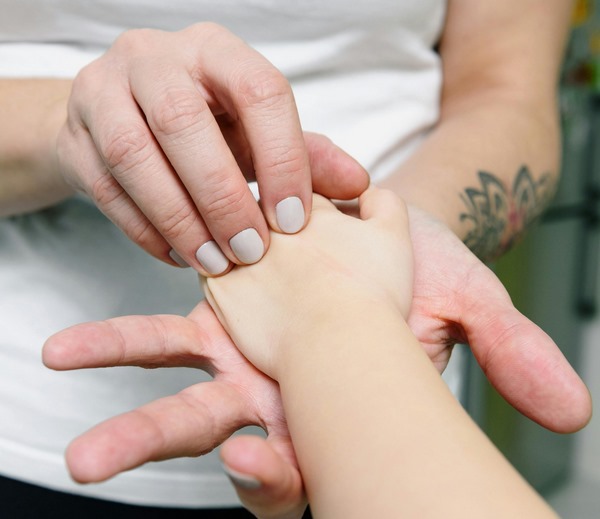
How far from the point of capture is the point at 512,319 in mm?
516

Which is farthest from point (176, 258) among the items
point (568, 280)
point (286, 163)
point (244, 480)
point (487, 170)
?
point (568, 280)

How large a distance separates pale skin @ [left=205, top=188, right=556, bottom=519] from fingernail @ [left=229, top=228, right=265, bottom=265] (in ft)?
0.04

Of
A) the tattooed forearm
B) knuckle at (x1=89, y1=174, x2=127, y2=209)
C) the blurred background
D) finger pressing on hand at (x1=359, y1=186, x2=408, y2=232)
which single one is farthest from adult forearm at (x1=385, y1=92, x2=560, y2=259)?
the blurred background

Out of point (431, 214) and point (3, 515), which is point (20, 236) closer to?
point (3, 515)

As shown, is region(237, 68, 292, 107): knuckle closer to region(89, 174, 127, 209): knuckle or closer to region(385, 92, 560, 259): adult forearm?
region(89, 174, 127, 209): knuckle

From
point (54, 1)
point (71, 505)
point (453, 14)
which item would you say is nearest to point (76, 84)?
point (54, 1)

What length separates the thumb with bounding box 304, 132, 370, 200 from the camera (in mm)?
627

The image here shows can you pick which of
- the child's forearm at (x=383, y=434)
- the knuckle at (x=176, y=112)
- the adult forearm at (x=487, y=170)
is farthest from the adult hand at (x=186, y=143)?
the adult forearm at (x=487, y=170)

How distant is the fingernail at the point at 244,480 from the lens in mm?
386

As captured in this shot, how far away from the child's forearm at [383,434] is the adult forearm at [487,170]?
0.28 meters

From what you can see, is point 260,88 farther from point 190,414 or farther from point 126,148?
point 190,414

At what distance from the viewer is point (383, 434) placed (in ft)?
Result: 1.39

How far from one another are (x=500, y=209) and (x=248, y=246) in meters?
0.42

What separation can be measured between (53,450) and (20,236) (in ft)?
0.73
